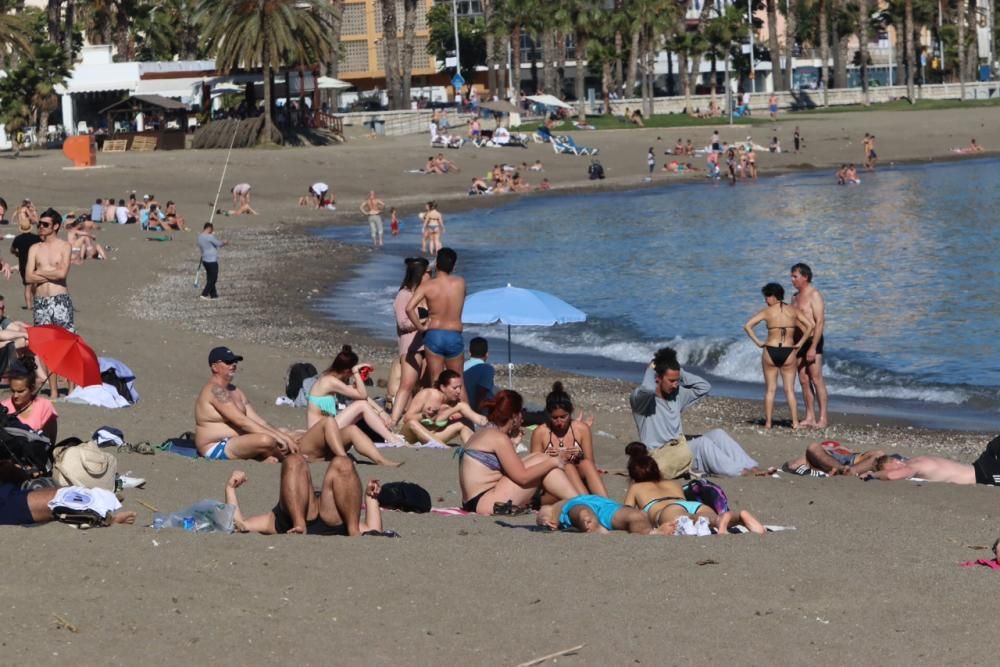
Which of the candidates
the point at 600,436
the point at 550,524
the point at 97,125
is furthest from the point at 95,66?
the point at 550,524

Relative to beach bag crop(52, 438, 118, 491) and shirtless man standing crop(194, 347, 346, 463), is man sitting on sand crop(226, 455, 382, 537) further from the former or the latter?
shirtless man standing crop(194, 347, 346, 463)

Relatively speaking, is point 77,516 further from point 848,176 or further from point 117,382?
point 848,176

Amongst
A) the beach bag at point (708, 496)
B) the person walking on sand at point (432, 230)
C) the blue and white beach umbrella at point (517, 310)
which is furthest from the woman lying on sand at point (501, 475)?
the person walking on sand at point (432, 230)

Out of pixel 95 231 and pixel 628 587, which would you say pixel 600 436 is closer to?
pixel 628 587

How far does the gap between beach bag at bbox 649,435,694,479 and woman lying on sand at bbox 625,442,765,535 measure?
5.14ft

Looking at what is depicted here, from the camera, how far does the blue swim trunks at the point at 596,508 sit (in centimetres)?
838

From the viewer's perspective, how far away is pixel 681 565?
24.0 ft

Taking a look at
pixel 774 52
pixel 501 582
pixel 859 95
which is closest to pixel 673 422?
pixel 501 582

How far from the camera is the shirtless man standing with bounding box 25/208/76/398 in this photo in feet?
43.1

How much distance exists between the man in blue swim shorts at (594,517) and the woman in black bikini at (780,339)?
16.9 feet

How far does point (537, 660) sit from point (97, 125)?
55.3 metres

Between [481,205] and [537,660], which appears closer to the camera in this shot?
[537,660]

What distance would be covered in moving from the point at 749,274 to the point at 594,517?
21.9m

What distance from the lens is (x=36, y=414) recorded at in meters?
9.53
